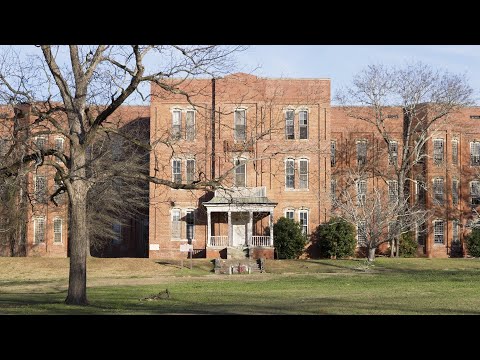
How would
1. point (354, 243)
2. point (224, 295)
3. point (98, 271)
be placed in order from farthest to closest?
1. point (354, 243)
2. point (98, 271)
3. point (224, 295)

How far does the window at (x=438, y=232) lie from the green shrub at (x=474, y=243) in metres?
2.35

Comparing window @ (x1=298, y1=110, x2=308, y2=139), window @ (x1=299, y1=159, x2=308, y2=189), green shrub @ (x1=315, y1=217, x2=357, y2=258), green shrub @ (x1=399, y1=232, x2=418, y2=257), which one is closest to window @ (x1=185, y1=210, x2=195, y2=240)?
window @ (x1=299, y1=159, x2=308, y2=189)

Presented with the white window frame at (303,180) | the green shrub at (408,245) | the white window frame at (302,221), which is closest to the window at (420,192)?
the green shrub at (408,245)

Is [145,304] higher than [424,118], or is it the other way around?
[424,118]

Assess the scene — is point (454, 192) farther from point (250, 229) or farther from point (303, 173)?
point (250, 229)

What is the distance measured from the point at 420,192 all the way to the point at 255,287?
86.0 feet

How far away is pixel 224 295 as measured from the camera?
947 inches

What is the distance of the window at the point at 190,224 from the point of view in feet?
152

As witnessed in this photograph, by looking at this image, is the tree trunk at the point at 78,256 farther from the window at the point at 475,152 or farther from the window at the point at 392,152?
the window at the point at 475,152

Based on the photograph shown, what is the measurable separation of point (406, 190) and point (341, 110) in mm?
6935
